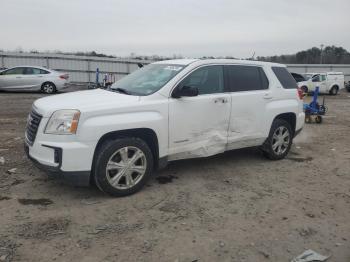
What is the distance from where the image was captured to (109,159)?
4719 mm

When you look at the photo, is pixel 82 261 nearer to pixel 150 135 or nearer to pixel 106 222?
pixel 106 222

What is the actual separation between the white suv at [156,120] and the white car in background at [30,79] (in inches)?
574

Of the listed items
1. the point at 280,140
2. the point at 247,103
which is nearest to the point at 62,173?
the point at 247,103

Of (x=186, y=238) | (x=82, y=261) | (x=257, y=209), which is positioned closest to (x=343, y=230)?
(x=257, y=209)

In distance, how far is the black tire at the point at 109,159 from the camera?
15.3 ft

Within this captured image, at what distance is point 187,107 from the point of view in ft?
17.7

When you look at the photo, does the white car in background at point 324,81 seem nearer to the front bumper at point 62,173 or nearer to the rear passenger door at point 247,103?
the rear passenger door at point 247,103

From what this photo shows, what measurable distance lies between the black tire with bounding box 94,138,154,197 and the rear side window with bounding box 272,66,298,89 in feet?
10.3

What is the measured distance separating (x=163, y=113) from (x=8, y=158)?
3.11 meters

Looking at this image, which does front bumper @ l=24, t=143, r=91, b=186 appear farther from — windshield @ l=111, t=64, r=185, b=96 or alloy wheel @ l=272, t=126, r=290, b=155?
alloy wheel @ l=272, t=126, r=290, b=155

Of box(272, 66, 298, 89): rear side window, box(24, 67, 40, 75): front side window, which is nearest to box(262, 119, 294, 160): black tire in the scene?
box(272, 66, 298, 89): rear side window

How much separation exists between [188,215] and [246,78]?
9.32ft

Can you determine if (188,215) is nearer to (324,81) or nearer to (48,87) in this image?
(48,87)

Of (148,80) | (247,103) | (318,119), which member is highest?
(148,80)
